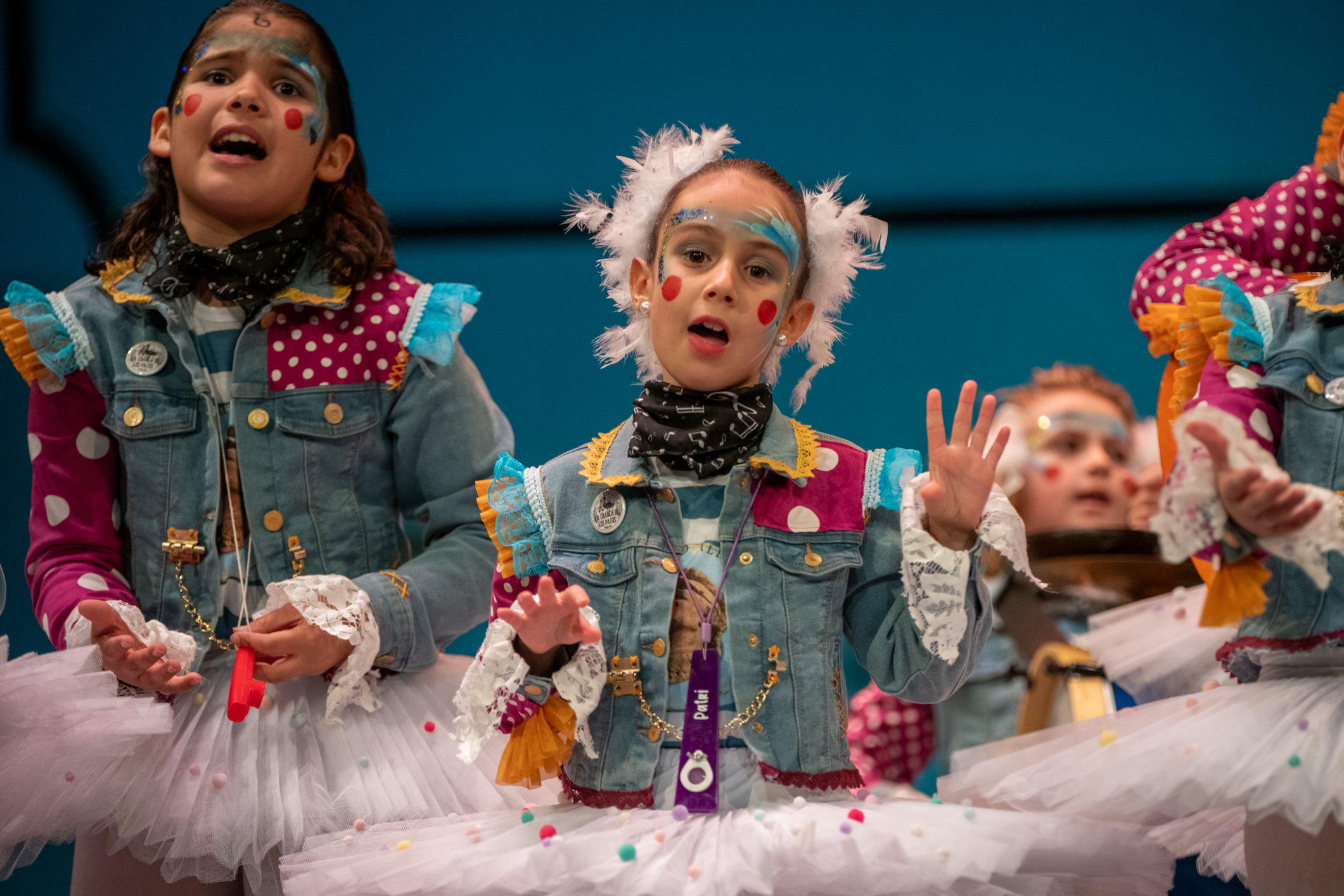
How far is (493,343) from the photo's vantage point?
3.14 metres

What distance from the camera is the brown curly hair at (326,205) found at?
1991 mm

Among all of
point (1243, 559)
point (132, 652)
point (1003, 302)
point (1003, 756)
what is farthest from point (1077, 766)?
point (1003, 302)

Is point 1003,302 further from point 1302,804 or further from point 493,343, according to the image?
point 1302,804

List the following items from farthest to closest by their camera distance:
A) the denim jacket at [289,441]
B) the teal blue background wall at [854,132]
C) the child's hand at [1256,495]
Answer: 1. the teal blue background wall at [854,132]
2. the denim jacket at [289,441]
3. the child's hand at [1256,495]

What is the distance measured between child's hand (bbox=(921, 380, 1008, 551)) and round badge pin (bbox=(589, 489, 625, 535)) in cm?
41

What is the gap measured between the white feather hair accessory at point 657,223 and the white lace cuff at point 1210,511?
636mm

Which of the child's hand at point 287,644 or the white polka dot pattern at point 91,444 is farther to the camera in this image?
the white polka dot pattern at point 91,444

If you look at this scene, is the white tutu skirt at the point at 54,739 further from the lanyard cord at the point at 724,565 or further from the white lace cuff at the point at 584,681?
the lanyard cord at the point at 724,565

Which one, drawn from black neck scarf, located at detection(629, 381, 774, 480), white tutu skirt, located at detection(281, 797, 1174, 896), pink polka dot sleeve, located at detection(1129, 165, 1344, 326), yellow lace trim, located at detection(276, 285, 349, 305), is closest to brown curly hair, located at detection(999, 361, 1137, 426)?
pink polka dot sleeve, located at detection(1129, 165, 1344, 326)

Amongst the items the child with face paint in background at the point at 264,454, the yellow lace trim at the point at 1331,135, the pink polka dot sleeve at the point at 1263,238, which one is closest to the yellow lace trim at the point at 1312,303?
the pink polka dot sleeve at the point at 1263,238

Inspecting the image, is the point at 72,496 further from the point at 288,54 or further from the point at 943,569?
the point at 943,569

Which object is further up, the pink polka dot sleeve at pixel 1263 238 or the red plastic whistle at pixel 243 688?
the pink polka dot sleeve at pixel 1263 238

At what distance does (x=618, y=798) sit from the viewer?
5.10 ft

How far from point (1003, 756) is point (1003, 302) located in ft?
5.60
